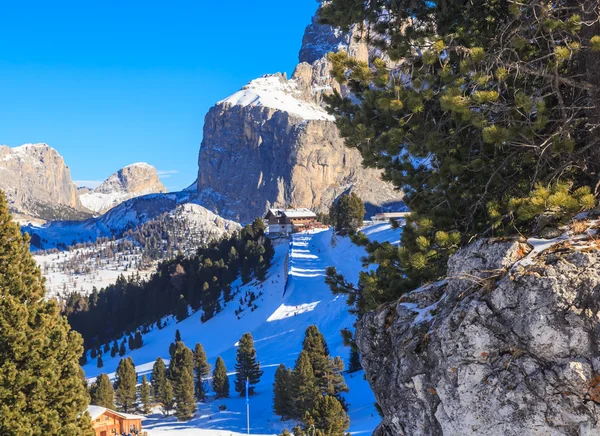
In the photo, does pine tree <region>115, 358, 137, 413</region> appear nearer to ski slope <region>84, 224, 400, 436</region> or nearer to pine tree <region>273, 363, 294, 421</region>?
ski slope <region>84, 224, 400, 436</region>

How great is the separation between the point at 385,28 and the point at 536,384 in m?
5.61

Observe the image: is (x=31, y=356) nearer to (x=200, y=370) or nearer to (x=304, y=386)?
(x=304, y=386)

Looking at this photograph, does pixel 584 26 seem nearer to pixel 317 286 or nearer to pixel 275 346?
pixel 275 346

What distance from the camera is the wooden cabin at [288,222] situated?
114994 mm

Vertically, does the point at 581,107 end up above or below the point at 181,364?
above

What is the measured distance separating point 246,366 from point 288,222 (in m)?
66.3

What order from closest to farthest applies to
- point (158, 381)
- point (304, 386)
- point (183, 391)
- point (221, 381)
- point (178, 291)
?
point (304, 386) → point (183, 391) → point (221, 381) → point (158, 381) → point (178, 291)

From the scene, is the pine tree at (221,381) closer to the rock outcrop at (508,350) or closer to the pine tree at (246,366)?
the pine tree at (246,366)

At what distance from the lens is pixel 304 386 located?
39.5 m

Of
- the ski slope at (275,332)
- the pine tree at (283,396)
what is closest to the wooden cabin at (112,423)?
the ski slope at (275,332)

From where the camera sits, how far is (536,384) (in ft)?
17.0

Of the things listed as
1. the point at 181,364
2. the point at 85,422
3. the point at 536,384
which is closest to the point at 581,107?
the point at 536,384

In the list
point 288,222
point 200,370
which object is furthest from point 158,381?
point 288,222

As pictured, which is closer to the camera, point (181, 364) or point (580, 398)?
point (580, 398)
